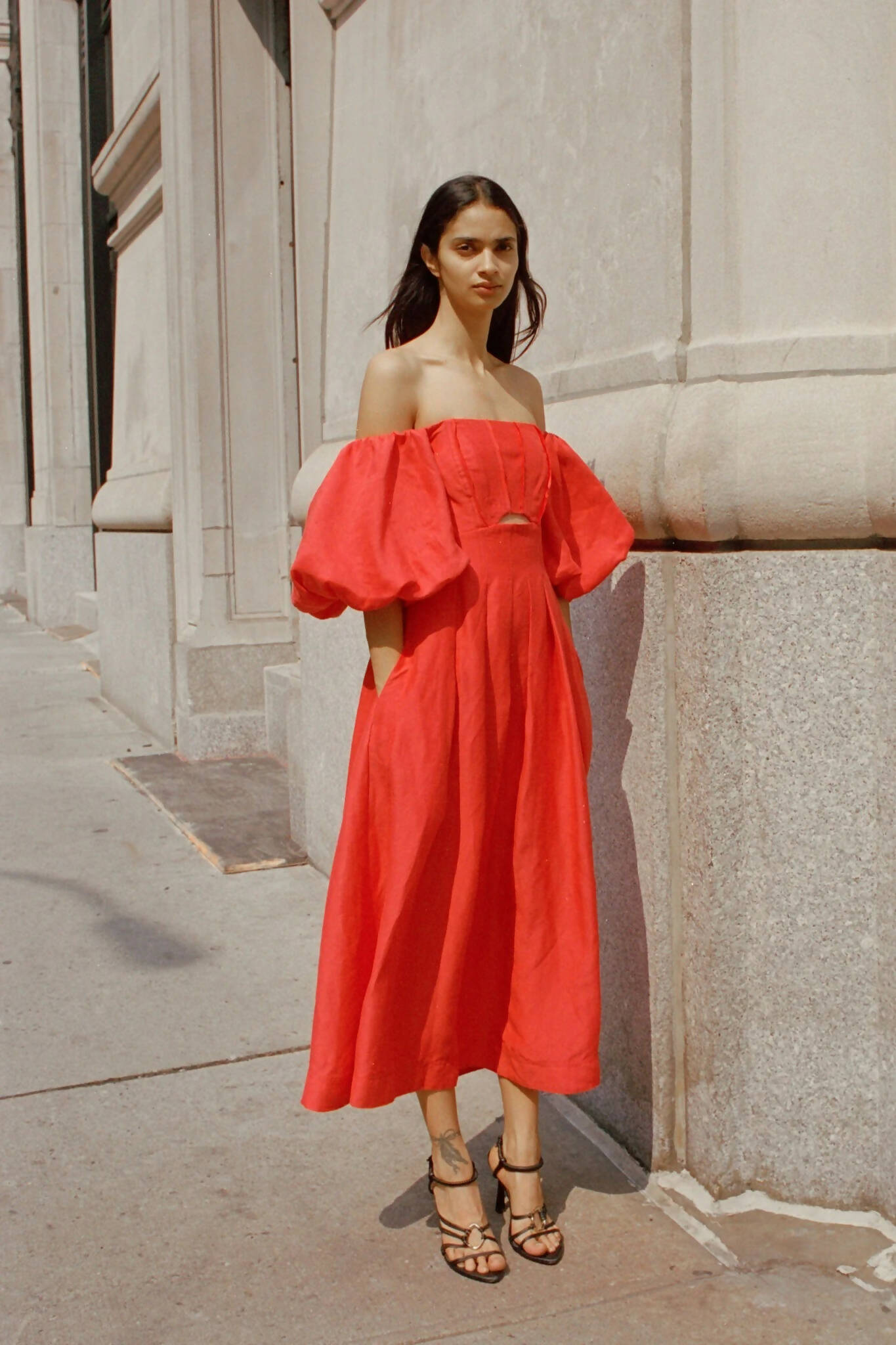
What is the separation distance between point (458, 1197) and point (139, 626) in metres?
6.31

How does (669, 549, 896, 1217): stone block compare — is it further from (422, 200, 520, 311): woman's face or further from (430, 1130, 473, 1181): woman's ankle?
(422, 200, 520, 311): woman's face

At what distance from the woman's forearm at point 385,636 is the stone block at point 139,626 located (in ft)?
17.5

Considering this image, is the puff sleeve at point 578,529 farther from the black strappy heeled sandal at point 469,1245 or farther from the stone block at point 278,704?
the stone block at point 278,704

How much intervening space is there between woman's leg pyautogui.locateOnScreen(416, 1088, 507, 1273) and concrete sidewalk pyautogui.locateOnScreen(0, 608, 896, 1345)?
0.11 meters

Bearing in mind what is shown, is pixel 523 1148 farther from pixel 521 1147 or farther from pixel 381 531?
pixel 381 531

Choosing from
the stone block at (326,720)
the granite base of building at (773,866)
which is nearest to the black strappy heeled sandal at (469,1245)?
the granite base of building at (773,866)

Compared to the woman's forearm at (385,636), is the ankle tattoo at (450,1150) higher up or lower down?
lower down

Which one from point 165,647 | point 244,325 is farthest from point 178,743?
point 244,325

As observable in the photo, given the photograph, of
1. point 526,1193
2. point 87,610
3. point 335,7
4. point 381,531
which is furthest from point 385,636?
point 87,610

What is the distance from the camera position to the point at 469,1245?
9.15ft

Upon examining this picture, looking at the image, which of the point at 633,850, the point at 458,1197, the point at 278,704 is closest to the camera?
the point at 458,1197

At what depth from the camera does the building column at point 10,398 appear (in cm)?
1956

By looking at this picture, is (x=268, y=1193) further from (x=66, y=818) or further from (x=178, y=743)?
(x=178, y=743)

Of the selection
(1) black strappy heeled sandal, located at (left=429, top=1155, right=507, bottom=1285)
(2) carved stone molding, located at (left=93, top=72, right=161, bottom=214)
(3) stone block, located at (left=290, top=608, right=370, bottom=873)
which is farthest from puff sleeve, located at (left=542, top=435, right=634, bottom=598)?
(2) carved stone molding, located at (left=93, top=72, right=161, bottom=214)
